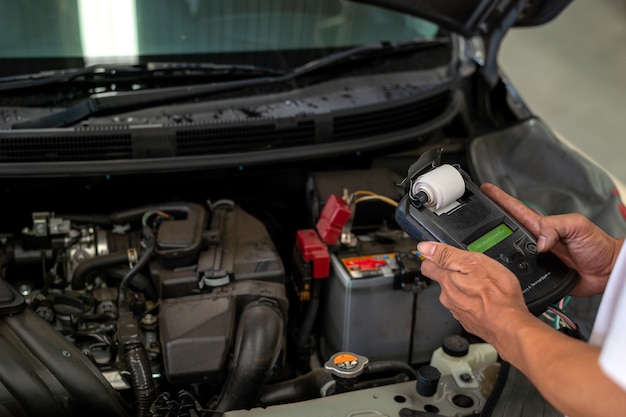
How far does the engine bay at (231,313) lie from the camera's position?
4.61 ft

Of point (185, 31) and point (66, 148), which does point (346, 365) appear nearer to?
point (66, 148)

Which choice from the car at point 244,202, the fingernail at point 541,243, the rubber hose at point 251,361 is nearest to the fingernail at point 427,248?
the car at point 244,202

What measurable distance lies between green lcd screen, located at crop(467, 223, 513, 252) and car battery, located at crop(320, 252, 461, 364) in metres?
0.38

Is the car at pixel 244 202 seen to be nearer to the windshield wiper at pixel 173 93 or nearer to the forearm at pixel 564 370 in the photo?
the windshield wiper at pixel 173 93

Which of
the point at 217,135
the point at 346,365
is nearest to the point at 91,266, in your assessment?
the point at 217,135

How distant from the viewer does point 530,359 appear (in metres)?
0.91

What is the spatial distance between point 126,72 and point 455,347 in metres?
1.12

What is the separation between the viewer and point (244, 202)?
6.37 feet

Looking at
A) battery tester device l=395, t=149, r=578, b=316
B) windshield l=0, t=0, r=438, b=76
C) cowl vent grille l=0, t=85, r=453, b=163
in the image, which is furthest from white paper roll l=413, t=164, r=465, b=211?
windshield l=0, t=0, r=438, b=76

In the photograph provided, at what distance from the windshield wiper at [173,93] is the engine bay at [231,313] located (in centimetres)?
25

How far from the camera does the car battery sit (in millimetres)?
1626

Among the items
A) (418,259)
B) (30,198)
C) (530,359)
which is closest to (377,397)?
(418,259)

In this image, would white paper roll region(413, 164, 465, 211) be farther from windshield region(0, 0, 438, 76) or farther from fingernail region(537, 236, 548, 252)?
windshield region(0, 0, 438, 76)

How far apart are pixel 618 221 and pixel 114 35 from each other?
146 cm
